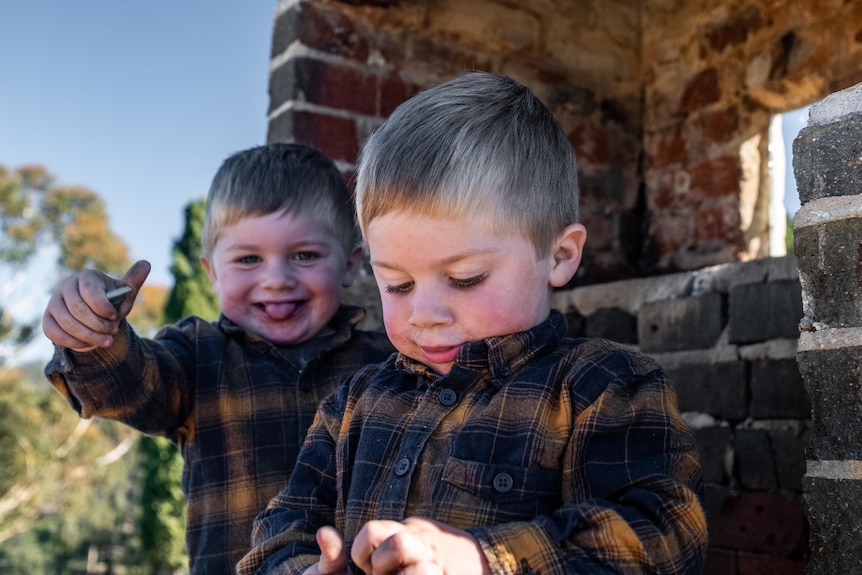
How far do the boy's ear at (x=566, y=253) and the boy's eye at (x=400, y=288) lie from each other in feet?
0.68

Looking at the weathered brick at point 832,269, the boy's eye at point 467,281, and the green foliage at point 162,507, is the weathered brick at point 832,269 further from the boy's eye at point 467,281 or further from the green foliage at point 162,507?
the green foliage at point 162,507

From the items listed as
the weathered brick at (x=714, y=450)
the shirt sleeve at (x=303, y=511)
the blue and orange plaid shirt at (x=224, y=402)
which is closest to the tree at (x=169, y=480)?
the blue and orange plaid shirt at (x=224, y=402)

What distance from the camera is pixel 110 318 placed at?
1.59 meters

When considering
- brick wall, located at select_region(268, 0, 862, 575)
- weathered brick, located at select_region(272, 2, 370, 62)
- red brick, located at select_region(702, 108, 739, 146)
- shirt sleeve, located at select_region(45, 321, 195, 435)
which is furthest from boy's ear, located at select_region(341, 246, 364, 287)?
red brick, located at select_region(702, 108, 739, 146)

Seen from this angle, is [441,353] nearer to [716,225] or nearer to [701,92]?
[716,225]

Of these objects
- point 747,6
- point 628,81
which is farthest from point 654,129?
point 747,6

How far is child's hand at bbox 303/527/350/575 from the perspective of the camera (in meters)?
1.06

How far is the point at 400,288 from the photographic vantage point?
1320 millimetres

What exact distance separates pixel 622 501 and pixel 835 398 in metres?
0.35

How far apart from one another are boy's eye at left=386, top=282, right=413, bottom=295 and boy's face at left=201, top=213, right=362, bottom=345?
2.07 ft

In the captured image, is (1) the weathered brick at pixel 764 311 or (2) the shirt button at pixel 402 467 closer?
(2) the shirt button at pixel 402 467

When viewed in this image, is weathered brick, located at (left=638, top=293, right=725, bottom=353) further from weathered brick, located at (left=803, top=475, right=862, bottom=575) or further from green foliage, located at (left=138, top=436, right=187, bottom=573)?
green foliage, located at (left=138, top=436, right=187, bottom=573)

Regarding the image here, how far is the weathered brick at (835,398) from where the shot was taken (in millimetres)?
1231

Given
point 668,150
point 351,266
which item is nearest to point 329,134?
point 351,266
